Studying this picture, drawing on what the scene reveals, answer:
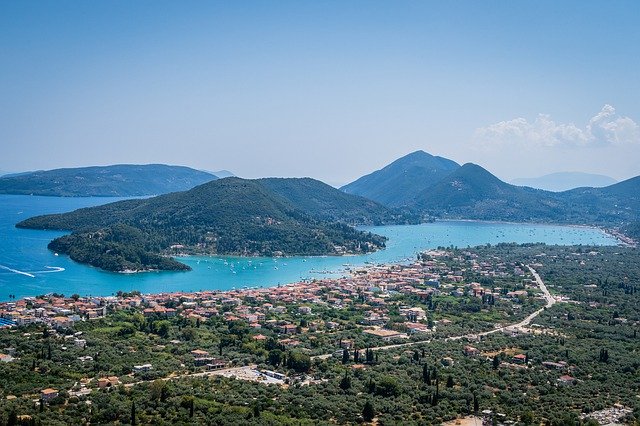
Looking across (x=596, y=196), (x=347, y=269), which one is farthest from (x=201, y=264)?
(x=596, y=196)

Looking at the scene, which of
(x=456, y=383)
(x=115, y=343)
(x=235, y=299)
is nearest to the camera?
(x=456, y=383)

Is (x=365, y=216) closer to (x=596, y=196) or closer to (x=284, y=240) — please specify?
(x=284, y=240)

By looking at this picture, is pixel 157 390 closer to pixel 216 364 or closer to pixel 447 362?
pixel 216 364

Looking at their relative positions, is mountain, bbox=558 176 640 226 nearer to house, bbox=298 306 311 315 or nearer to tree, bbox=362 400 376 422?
house, bbox=298 306 311 315

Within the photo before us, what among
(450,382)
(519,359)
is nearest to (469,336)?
(519,359)

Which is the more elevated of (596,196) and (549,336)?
(596,196)

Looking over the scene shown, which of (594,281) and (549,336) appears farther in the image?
(594,281)

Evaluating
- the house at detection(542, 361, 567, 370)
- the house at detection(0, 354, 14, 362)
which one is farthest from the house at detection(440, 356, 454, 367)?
the house at detection(0, 354, 14, 362)
